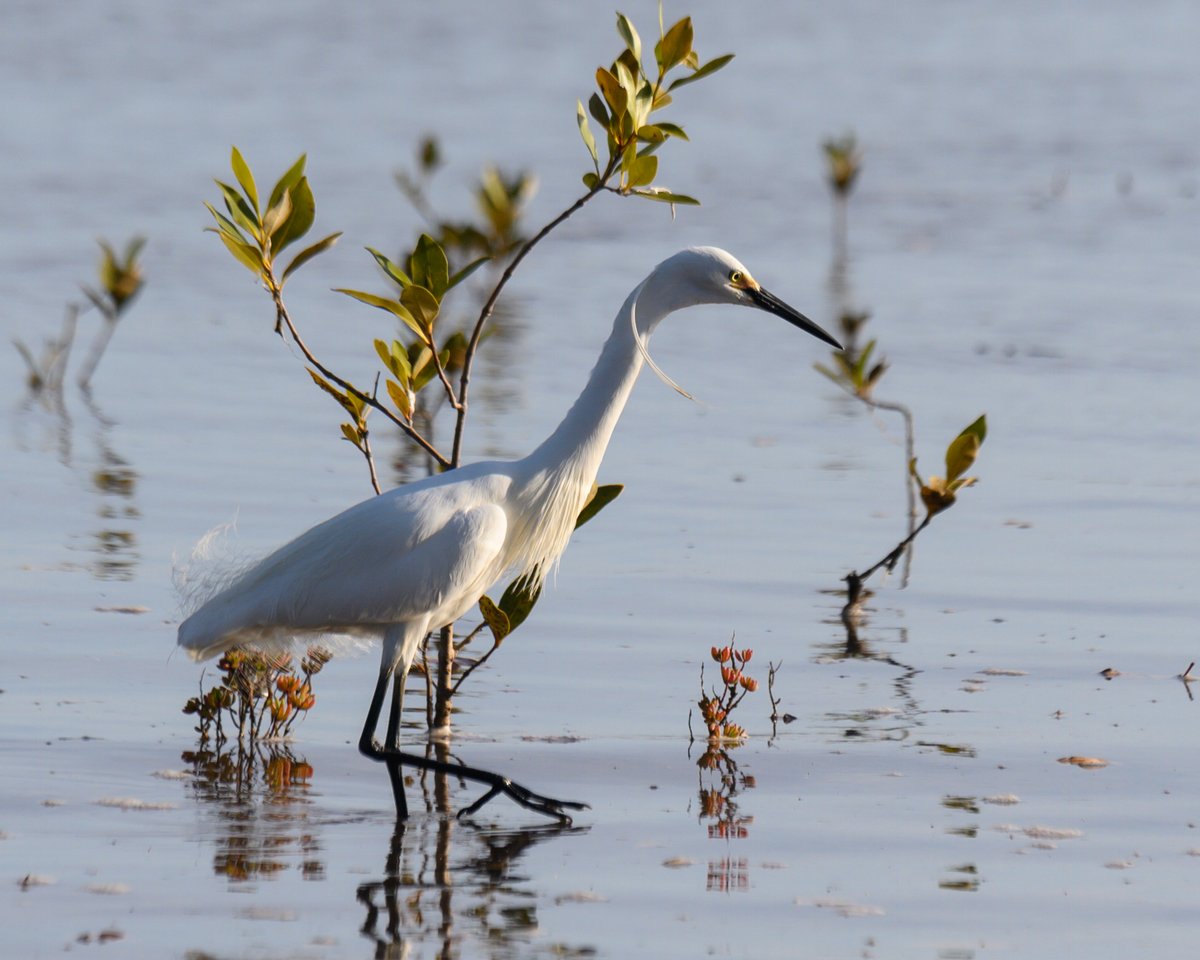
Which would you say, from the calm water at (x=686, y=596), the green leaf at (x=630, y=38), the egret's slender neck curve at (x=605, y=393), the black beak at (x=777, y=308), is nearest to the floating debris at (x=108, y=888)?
the calm water at (x=686, y=596)

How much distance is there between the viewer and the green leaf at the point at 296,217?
562cm

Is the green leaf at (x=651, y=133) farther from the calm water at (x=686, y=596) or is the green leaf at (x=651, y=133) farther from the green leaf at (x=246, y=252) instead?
the calm water at (x=686, y=596)

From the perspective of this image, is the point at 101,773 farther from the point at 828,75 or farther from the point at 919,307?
the point at 828,75

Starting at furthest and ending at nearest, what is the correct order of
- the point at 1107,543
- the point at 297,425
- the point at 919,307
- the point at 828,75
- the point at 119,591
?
the point at 828,75 → the point at 919,307 → the point at 297,425 → the point at 1107,543 → the point at 119,591

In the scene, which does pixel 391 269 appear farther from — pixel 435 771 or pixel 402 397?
pixel 435 771

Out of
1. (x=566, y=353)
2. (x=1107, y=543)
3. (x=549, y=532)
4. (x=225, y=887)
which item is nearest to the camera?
(x=225, y=887)

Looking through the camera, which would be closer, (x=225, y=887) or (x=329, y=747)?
(x=225, y=887)

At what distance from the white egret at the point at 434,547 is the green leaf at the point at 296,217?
851 millimetres

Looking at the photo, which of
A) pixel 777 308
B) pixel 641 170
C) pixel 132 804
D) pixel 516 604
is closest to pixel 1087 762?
pixel 777 308

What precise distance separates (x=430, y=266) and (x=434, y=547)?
95cm

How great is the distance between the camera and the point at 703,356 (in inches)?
487

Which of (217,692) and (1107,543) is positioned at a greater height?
(1107,543)

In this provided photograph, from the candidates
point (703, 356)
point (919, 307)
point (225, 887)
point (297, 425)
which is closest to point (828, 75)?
point (919, 307)

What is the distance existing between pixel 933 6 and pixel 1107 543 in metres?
30.3
